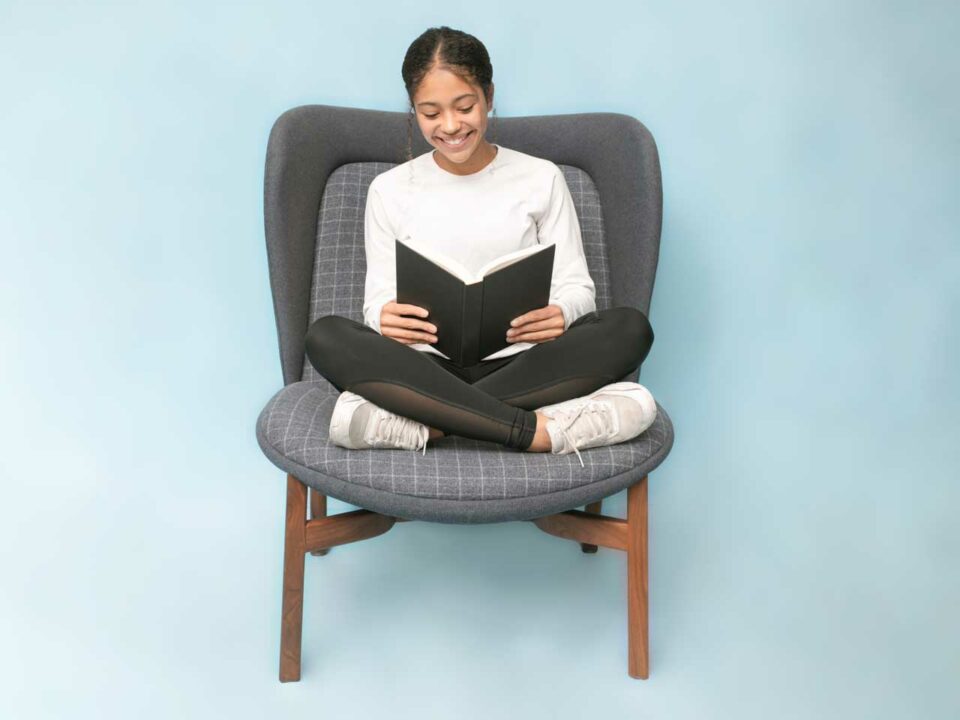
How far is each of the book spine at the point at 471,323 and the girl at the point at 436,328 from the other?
2.1 inches

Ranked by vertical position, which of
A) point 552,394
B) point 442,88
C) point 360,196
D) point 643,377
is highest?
point 442,88

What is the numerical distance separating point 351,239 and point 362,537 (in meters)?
0.72

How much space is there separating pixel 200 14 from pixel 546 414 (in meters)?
1.28

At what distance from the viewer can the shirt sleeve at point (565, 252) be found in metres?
2.03

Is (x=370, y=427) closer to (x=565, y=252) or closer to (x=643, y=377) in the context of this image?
(x=565, y=252)

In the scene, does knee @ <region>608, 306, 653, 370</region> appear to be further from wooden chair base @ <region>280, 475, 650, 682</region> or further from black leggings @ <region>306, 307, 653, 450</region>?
wooden chair base @ <region>280, 475, 650, 682</region>

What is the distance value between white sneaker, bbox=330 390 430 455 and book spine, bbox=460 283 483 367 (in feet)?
0.63

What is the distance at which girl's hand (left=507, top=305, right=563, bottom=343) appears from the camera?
6.23 ft

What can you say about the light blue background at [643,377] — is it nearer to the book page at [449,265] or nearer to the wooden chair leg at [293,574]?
the wooden chair leg at [293,574]

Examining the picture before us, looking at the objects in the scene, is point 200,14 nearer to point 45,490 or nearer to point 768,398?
point 45,490

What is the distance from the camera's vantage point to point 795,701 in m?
1.75

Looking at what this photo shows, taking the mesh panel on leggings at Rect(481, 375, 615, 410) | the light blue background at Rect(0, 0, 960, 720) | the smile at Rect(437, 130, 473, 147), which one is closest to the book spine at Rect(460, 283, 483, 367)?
the mesh panel on leggings at Rect(481, 375, 615, 410)

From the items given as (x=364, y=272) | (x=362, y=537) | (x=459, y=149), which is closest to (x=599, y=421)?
(x=362, y=537)

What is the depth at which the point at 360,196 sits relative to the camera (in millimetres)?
2295
